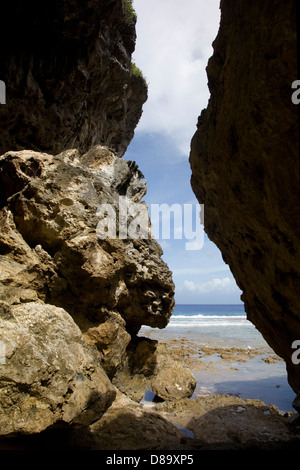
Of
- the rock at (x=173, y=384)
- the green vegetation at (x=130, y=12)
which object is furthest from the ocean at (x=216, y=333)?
the green vegetation at (x=130, y=12)

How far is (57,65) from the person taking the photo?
10.3m

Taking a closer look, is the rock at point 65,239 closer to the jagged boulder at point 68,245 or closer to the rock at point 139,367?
the jagged boulder at point 68,245

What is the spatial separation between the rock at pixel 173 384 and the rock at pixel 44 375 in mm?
5186

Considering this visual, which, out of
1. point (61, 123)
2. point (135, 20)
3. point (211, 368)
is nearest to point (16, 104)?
point (61, 123)

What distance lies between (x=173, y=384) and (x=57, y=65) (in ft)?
40.0

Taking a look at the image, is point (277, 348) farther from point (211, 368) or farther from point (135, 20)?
point (135, 20)

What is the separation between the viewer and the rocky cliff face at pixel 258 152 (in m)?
2.71

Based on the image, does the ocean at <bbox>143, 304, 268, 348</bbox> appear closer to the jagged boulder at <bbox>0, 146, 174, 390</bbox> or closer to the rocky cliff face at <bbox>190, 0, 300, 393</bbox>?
the jagged boulder at <bbox>0, 146, 174, 390</bbox>

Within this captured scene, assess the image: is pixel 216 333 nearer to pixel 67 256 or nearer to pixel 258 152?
pixel 67 256

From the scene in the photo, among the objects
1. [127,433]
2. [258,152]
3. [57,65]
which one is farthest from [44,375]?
[57,65]

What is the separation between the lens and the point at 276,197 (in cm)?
319

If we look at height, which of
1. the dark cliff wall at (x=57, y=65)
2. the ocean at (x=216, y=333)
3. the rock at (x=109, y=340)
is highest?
the dark cliff wall at (x=57, y=65)

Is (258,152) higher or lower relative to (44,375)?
higher

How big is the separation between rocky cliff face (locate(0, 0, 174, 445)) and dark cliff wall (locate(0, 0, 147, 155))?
0.12ft
